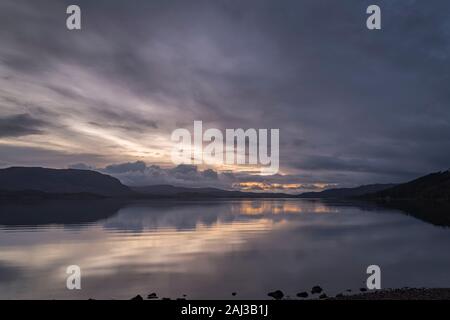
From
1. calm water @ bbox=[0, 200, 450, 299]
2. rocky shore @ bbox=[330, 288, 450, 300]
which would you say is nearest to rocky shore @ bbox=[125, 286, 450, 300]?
rocky shore @ bbox=[330, 288, 450, 300]

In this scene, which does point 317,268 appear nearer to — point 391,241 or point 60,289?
point 60,289

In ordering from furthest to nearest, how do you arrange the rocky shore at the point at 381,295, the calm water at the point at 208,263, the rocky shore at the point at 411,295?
the calm water at the point at 208,263
the rocky shore at the point at 381,295
the rocky shore at the point at 411,295

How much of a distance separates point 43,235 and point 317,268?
174 ft

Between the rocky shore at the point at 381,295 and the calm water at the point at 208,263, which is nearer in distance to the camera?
the rocky shore at the point at 381,295

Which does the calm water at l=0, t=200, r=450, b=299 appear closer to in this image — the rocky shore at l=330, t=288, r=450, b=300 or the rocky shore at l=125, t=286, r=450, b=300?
the rocky shore at l=125, t=286, r=450, b=300

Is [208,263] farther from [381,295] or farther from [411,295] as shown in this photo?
[411,295]

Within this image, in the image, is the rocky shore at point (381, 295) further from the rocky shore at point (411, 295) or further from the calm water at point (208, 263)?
the calm water at point (208, 263)

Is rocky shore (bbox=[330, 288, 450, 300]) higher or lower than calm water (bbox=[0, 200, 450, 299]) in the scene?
higher

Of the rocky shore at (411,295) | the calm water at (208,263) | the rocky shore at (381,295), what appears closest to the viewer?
the rocky shore at (411,295)

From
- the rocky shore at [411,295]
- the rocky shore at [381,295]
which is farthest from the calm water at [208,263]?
the rocky shore at [411,295]

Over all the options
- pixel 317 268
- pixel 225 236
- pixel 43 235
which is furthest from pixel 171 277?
pixel 43 235

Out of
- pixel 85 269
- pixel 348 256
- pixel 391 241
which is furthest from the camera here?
pixel 391 241

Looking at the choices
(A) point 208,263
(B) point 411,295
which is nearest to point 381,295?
(B) point 411,295
